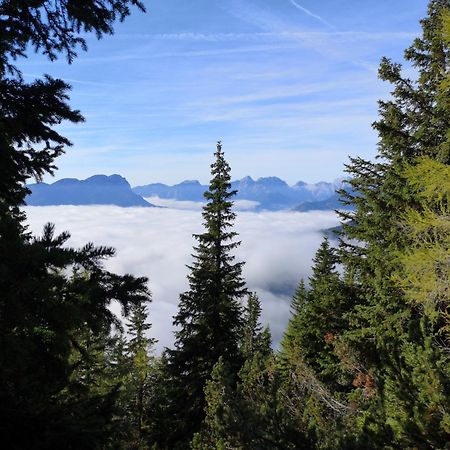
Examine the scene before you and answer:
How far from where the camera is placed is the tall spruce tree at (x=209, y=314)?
20536 millimetres

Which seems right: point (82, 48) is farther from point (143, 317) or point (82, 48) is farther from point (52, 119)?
point (143, 317)

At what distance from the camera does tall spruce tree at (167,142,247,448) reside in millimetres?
20536

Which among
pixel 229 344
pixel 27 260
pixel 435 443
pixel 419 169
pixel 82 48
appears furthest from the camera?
pixel 229 344

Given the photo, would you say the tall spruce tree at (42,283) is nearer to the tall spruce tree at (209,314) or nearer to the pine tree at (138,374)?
the tall spruce tree at (209,314)

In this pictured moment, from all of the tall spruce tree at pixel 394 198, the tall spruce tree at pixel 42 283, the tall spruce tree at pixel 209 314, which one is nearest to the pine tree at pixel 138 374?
the tall spruce tree at pixel 209 314

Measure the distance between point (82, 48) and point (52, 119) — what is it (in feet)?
4.64

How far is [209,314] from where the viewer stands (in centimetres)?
2120

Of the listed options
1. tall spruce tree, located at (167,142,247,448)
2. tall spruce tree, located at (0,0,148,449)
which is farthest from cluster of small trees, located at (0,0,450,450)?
tall spruce tree, located at (167,142,247,448)

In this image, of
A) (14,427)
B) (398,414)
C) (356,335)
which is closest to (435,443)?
(398,414)

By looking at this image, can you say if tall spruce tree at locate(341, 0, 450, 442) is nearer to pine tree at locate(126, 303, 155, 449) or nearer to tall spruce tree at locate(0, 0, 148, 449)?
tall spruce tree at locate(0, 0, 148, 449)

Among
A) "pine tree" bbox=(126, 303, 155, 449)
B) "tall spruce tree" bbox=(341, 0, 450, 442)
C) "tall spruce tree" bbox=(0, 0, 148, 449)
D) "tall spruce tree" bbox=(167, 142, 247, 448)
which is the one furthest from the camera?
"pine tree" bbox=(126, 303, 155, 449)

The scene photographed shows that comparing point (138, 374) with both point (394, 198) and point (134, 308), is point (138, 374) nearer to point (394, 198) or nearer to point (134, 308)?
point (394, 198)

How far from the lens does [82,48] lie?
6.36 metres

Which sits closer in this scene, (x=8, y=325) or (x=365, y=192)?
(x=8, y=325)
